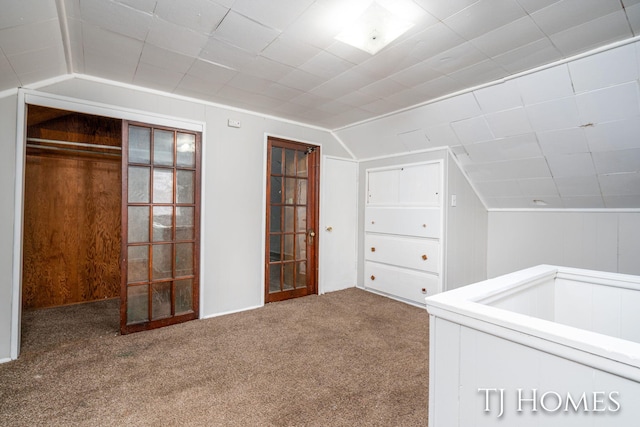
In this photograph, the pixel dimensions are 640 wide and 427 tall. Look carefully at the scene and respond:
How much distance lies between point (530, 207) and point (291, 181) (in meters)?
2.92

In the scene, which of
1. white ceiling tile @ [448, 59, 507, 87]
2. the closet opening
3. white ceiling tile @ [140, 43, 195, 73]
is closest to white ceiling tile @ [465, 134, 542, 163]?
white ceiling tile @ [448, 59, 507, 87]

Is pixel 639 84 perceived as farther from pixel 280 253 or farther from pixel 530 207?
pixel 280 253

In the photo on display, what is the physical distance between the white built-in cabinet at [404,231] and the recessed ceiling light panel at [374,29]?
190 centimetres

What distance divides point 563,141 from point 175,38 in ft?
10.7

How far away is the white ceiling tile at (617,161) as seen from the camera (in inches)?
99.3

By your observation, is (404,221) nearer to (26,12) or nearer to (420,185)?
(420,185)

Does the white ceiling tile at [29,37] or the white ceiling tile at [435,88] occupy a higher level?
the white ceiling tile at [435,88]

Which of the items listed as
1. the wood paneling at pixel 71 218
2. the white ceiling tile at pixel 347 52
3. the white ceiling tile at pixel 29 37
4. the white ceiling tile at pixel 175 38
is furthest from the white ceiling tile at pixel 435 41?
the wood paneling at pixel 71 218

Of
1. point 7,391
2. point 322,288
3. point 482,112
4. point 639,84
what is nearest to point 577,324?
point 639,84

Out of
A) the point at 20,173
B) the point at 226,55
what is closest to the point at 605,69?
the point at 226,55

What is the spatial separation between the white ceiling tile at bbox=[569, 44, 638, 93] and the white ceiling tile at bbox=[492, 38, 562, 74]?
19 centimetres

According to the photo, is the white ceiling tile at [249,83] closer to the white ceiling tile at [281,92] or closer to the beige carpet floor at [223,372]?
the white ceiling tile at [281,92]

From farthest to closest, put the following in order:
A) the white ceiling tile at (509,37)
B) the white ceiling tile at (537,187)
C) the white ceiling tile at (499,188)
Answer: the white ceiling tile at (499,188), the white ceiling tile at (537,187), the white ceiling tile at (509,37)

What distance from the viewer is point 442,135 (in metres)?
3.37
